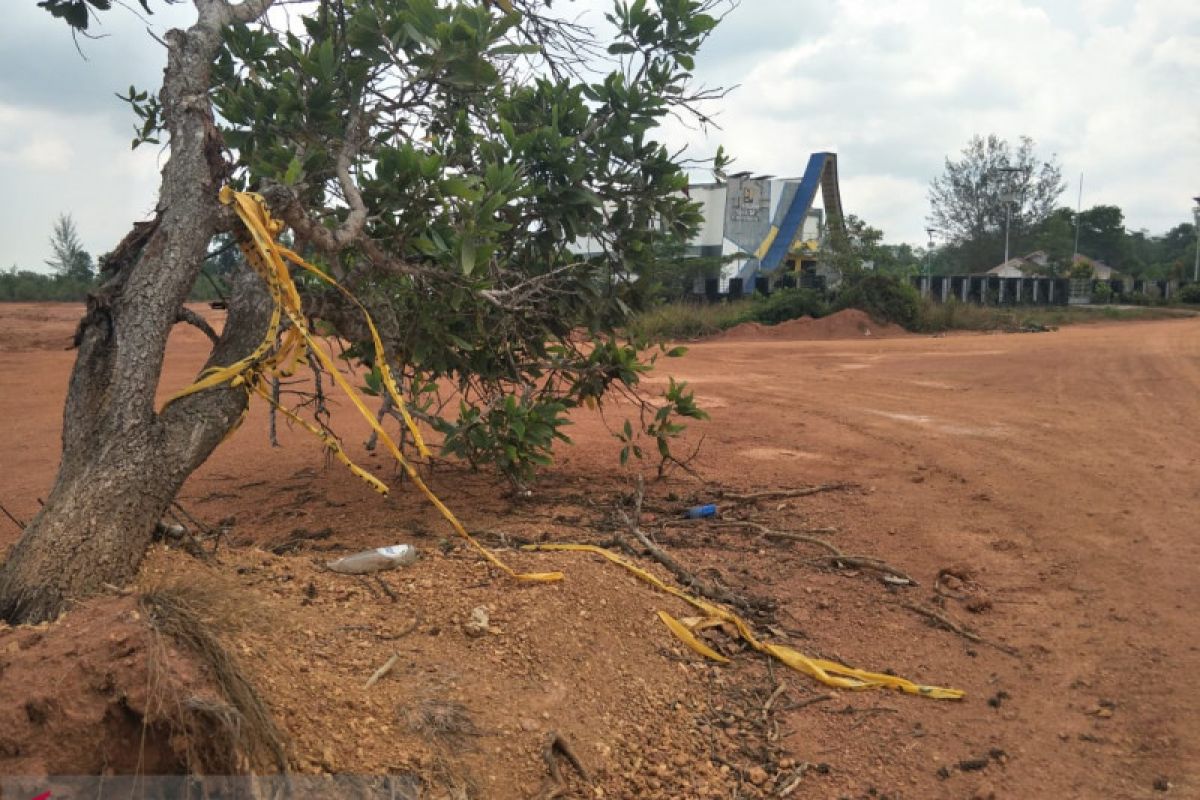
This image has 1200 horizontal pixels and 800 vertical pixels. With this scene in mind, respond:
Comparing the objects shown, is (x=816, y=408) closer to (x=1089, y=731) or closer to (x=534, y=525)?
(x=534, y=525)

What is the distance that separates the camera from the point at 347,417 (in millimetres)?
9641

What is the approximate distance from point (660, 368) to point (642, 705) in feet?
39.5

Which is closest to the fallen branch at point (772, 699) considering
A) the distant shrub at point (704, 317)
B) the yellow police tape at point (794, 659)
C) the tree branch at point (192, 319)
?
the yellow police tape at point (794, 659)

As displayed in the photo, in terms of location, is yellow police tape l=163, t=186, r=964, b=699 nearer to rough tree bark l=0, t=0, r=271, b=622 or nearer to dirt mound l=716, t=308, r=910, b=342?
rough tree bark l=0, t=0, r=271, b=622

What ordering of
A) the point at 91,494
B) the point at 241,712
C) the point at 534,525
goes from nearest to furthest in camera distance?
the point at 241,712 → the point at 91,494 → the point at 534,525

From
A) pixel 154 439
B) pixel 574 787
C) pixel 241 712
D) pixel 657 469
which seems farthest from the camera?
pixel 657 469

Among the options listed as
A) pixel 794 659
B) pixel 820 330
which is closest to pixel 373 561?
pixel 794 659

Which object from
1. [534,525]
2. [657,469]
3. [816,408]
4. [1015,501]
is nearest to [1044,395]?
[816,408]

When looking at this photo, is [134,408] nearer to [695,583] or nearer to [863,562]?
[695,583]

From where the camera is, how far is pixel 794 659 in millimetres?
3766

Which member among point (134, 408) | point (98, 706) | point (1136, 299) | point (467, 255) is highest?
point (467, 255)

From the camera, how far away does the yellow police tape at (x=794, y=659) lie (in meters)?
3.64

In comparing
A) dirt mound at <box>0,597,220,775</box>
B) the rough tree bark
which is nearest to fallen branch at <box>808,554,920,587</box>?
the rough tree bark

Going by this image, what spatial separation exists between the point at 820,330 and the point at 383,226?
20478 millimetres
